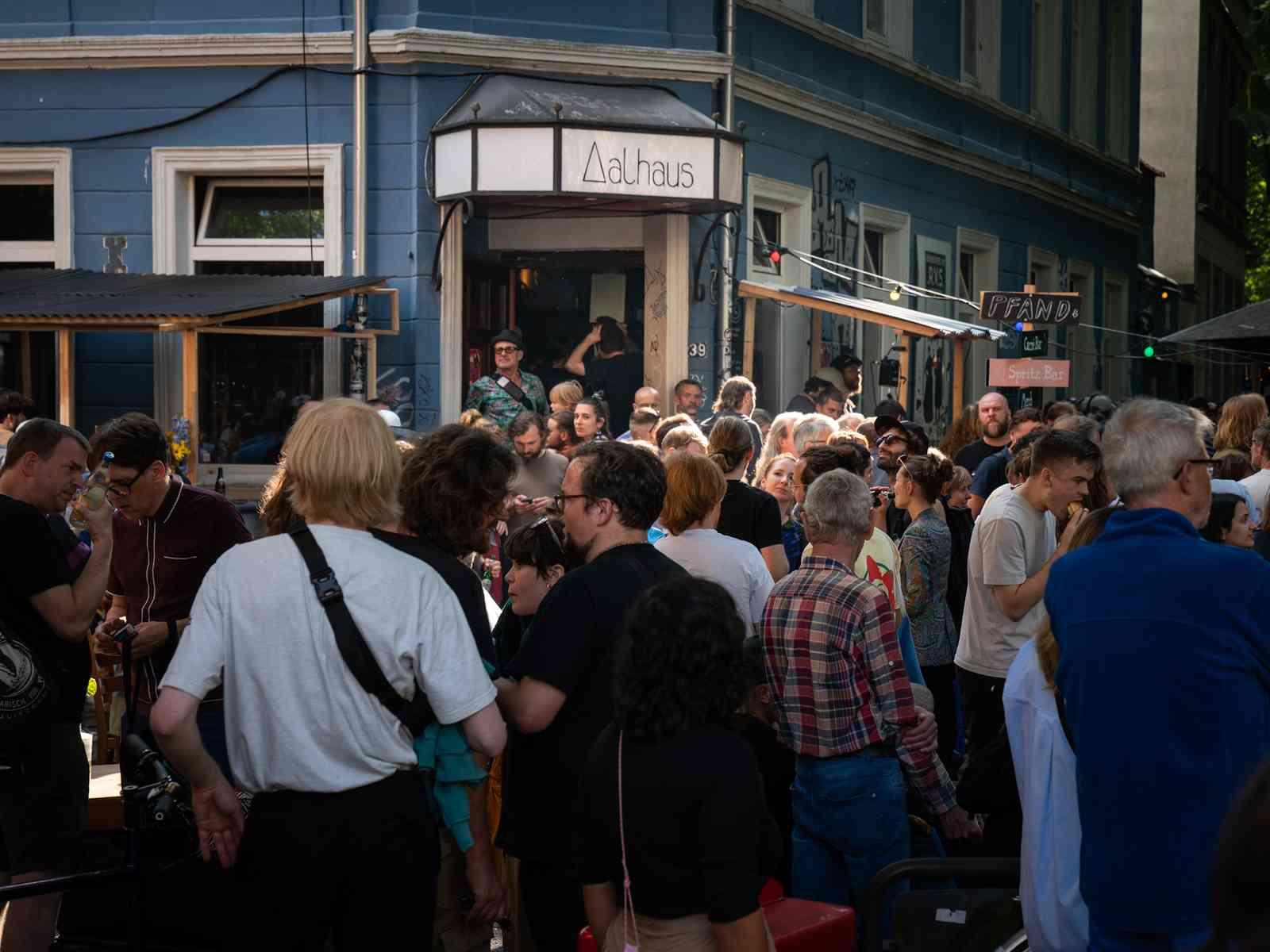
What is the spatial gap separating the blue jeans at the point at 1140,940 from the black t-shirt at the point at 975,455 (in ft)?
27.1

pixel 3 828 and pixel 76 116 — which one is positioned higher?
pixel 76 116

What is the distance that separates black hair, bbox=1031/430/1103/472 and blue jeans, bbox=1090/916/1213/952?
3.43m

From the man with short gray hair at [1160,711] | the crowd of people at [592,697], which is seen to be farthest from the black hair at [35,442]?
the man with short gray hair at [1160,711]

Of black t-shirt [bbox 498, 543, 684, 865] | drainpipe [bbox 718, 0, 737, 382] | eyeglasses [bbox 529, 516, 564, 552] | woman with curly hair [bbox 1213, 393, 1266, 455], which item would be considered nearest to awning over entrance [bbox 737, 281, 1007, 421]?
drainpipe [bbox 718, 0, 737, 382]

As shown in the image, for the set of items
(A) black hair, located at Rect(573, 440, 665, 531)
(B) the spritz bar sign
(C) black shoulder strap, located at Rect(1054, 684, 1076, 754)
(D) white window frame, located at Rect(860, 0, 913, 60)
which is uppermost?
(D) white window frame, located at Rect(860, 0, 913, 60)

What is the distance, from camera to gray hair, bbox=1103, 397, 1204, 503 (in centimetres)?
355

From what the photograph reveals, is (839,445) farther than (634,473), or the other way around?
(839,445)

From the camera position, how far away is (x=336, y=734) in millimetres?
3494

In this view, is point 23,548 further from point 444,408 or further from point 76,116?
point 76,116

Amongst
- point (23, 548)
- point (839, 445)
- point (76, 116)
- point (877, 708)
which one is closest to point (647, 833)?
point (877, 708)

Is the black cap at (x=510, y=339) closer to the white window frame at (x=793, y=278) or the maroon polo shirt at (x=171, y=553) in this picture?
the white window frame at (x=793, y=278)

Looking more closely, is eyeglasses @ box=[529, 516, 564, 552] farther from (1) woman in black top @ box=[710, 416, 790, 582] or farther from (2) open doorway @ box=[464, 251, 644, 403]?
(2) open doorway @ box=[464, 251, 644, 403]

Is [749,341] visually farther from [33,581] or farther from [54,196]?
[33,581]

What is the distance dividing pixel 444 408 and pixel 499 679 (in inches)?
386
